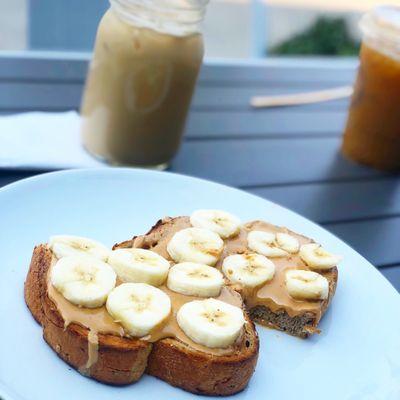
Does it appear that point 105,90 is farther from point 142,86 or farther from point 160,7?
point 160,7

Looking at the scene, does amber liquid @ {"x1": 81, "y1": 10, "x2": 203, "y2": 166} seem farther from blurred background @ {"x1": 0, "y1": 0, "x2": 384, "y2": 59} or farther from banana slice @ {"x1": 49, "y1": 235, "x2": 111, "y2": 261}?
blurred background @ {"x1": 0, "y1": 0, "x2": 384, "y2": 59}

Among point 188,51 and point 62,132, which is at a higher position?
point 188,51

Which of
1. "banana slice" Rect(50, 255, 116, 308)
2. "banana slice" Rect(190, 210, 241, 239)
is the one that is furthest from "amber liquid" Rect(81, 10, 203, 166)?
"banana slice" Rect(50, 255, 116, 308)

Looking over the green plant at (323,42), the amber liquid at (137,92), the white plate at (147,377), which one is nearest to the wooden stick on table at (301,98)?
the amber liquid at (137,92)

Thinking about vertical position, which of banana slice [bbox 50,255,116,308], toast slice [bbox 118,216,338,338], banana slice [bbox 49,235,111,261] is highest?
banana slice [bbox 50,255,116,308]

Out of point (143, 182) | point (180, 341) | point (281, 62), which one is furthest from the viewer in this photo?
point (281, 62)

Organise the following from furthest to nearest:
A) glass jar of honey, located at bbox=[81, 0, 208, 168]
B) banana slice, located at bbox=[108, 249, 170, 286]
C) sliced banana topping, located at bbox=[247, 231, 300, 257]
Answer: glass jar of honey, located at bbox=[81, 0, 208, 168], sliced banana topping, located at bbox=[247, 231, 300, 257], banana slice, located at bbox=[108, 249, 170, 286]

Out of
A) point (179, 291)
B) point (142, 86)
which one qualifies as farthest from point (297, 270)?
point (142, 86)
